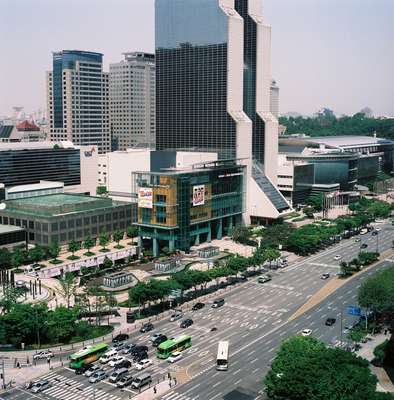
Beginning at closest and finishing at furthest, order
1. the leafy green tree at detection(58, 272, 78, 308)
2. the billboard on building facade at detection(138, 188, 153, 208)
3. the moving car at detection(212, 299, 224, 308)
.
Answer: the leafy green tree at detection(58, 272, 78, 308)
the moving car at detection(212, 299, 224, 308)
the billboard on building facade at detection(138, 188, 153, 208)

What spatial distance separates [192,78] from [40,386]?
7164 centimetres

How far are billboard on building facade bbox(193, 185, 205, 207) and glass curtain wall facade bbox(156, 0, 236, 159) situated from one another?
1415 centimetres

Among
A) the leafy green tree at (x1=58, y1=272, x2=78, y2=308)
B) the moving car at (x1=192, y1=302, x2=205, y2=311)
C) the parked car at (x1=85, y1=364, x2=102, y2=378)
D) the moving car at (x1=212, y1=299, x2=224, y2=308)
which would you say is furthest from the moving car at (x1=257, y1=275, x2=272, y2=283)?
the parked car at (x1=85, y1=364, x2=102, y2=378)

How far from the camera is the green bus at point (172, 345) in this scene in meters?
48.7

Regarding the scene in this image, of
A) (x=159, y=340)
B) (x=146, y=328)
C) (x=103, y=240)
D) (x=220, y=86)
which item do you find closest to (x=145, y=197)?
(x=103, y=240)

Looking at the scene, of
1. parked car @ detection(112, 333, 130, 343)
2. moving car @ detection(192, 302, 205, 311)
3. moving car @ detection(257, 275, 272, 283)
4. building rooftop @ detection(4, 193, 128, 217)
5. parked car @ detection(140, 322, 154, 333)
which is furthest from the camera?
building rooftop @ detection(4, 193, 128, 217)

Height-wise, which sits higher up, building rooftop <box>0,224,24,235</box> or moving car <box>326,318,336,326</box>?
building rooftop <box>0,224,24,235</box>

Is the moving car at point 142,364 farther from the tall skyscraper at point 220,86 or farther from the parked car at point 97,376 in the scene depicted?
the tall skyscraper at point 220,86

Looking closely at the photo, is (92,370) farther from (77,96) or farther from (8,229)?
(77,96)

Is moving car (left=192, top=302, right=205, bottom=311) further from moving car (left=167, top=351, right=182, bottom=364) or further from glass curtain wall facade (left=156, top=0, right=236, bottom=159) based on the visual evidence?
glass curtain wall facade (left=156, top=0, right=236, bottom=159)

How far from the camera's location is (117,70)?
178750 mm

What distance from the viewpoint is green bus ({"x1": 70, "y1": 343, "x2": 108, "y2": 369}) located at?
46625 millimetres

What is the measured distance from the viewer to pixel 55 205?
87.8m

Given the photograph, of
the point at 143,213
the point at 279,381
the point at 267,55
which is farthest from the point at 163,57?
the point at 279,381
